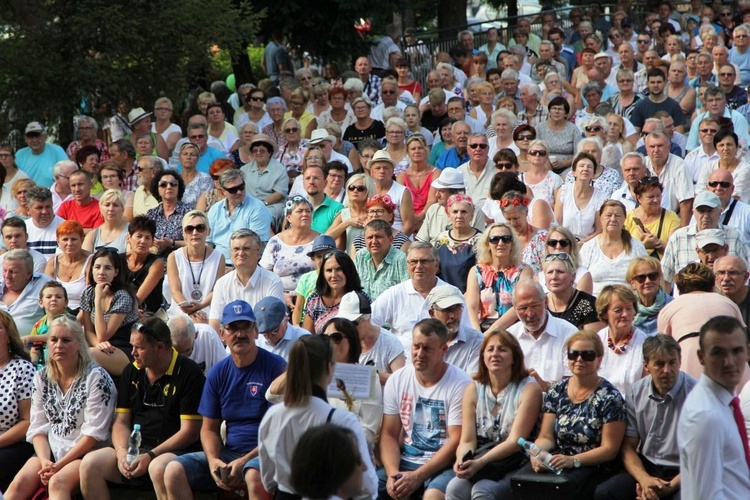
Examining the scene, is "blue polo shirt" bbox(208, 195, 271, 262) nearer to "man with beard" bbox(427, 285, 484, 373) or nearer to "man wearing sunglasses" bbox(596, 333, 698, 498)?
"man with beard" bbox(427, 285, 484, 373)

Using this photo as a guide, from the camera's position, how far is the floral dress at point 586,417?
675 centimetres

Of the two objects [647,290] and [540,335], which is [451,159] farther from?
[540,335]

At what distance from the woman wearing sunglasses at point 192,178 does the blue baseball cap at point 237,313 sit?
15.6 ft

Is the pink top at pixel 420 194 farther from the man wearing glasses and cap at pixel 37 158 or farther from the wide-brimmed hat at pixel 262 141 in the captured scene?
the man wearing glasses and cap at pixel 37 158

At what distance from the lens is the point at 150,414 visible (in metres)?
7.71

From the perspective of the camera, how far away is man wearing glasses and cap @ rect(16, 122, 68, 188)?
44.7ft

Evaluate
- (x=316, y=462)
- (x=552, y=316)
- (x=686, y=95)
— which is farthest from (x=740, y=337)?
(x=686, y=95)

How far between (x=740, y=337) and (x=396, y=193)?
6.56m

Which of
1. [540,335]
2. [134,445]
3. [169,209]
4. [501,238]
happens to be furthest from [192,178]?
[540,335]

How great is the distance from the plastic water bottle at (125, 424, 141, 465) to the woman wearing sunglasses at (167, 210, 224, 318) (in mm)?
2313

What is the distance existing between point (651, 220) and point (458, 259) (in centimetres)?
178

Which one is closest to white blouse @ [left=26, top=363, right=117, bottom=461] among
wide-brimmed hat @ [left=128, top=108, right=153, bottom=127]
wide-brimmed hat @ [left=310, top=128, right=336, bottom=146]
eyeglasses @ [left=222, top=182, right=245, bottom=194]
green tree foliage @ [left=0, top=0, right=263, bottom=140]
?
eyeglasses @ [left=222, top=182, right=245, bottom=194]

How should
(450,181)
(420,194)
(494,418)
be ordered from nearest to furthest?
(494,418)
(450,181)
(420,194)

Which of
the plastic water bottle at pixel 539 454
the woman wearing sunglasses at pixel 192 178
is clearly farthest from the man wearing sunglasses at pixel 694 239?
the woman wearing sunglasses at pixel 192 178
